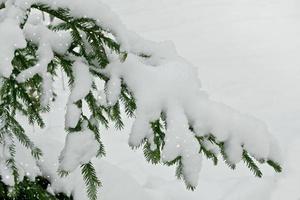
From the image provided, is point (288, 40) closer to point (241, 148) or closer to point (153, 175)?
point (153, 175)

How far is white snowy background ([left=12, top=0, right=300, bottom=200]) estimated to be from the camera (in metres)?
5.28

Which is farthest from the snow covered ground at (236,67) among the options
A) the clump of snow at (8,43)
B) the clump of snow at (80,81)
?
the clump of snow at (8,43)

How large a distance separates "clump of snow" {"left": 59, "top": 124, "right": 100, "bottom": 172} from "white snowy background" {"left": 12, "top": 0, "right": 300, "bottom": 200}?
82 cm

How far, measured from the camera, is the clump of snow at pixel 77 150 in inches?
68.6

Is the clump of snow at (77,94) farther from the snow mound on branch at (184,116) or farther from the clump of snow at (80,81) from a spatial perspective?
the snow mound on branch at (184,116)

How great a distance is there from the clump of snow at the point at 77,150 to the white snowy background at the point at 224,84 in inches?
32.3

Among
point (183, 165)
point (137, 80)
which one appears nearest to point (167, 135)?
point (183, 165)

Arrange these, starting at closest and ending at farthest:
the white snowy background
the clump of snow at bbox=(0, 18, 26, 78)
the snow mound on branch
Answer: the clump of snow at bbox=(0, 18, 26, 78)
the snow mound on branch
the white snowy background

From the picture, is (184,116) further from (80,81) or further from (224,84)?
(224,84)

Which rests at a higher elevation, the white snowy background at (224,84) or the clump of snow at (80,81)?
the clump of snow at (80,81)

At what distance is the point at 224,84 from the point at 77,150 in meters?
7.35

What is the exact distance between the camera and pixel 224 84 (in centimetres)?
883

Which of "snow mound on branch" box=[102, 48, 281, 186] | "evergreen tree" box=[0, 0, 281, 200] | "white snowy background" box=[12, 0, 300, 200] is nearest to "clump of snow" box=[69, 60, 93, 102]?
"evergreen tree" box=[0, 0, 281, 200]

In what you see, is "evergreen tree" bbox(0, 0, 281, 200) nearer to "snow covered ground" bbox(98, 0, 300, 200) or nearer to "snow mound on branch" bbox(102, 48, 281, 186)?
"snow mound on branch" bbox(102, 48, 281, 186)
